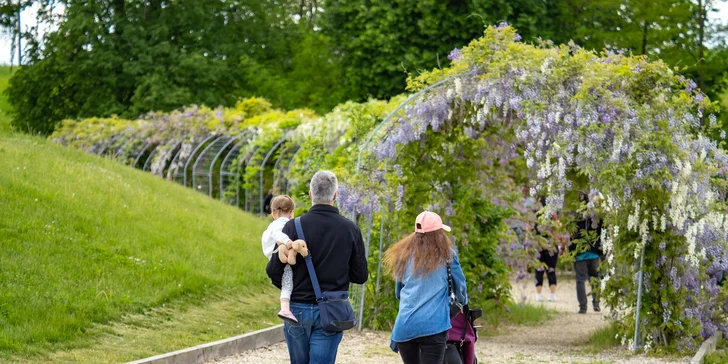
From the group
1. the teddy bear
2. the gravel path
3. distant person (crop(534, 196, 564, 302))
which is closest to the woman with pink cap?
the teddy bear

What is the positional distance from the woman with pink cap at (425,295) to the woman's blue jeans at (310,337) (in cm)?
72

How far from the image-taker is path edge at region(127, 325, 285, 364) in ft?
29.3

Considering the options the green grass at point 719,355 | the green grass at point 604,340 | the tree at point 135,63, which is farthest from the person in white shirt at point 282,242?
the tree at point 135,63

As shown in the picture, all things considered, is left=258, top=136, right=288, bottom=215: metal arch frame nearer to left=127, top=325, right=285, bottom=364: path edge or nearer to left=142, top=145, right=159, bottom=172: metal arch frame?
left=142, top=145, right=159, bottom=172: metal arch frame

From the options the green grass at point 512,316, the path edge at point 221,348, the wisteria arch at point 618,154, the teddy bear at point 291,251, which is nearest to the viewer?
the teddy bear at point 291,251

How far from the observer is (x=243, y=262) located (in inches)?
590

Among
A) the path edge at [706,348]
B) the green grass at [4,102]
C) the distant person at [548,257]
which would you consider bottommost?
the path edge at [706,348]

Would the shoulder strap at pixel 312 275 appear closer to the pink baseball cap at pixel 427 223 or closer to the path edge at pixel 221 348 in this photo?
the pink baseball cap at pixel 427 223

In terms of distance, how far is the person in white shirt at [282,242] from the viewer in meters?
5.96

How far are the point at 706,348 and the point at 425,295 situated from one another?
207 inches

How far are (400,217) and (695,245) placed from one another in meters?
3.54

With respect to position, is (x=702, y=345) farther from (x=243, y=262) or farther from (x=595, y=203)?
(x=243, y=262)

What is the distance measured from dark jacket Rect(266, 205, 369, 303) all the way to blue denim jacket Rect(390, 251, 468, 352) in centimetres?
62

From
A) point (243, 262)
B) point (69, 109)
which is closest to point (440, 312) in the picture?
point (243, 262)
